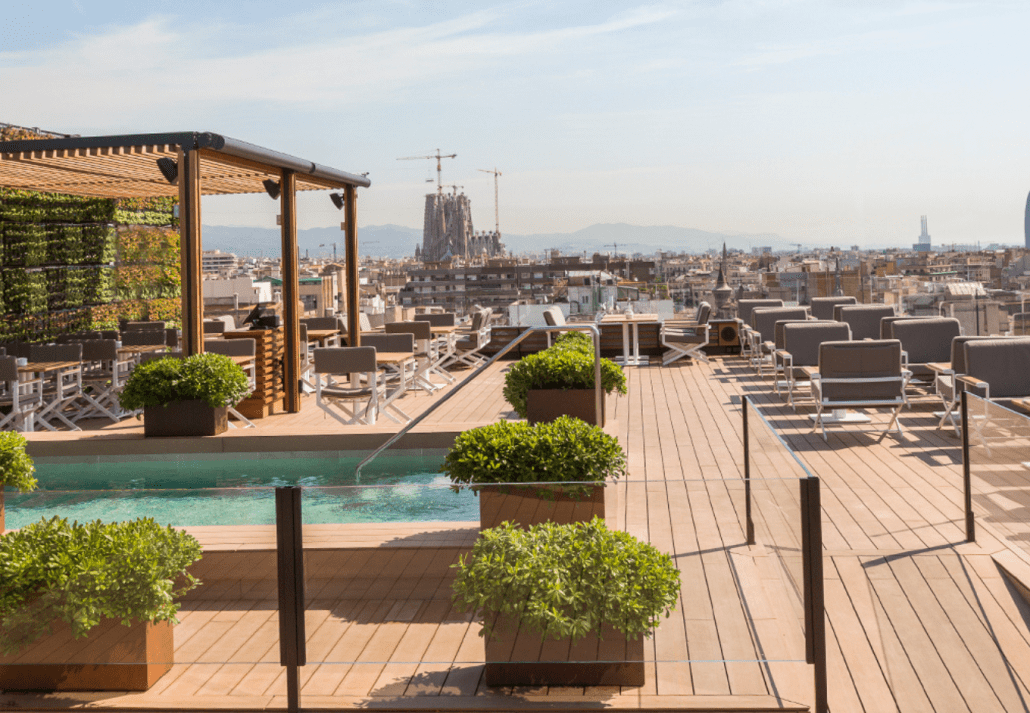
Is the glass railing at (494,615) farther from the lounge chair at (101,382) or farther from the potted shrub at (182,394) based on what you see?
the lounge chair at (101,382)

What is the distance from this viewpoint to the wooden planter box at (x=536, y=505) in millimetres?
2768

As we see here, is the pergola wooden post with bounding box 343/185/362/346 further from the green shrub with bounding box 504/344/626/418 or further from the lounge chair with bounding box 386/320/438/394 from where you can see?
the green shrub with bounding box 504/344/626/418

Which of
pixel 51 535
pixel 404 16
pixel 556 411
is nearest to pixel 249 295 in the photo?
pixel 404 16

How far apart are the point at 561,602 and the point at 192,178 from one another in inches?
239

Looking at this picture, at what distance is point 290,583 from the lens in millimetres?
2727

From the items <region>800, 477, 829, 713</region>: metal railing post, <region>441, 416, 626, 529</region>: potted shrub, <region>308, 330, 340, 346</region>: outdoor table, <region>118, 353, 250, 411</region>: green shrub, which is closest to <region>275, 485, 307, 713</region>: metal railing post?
<region>441, 416, 626, 529</region>: potted shrub

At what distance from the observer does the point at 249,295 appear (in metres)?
19.7

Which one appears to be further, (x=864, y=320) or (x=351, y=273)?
(x=864, y=320)

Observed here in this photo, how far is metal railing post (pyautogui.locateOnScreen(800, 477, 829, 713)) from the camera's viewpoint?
105 inches

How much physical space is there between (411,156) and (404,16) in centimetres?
11329

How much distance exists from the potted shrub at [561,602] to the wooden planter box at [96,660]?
94 centimetres

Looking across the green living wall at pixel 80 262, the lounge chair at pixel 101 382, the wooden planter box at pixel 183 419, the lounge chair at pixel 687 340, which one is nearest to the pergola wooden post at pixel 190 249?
the wooden planter box at pixel 183 419

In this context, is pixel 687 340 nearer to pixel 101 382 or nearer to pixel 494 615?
pixel 101 382

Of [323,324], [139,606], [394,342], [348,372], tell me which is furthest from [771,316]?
[139,606]
